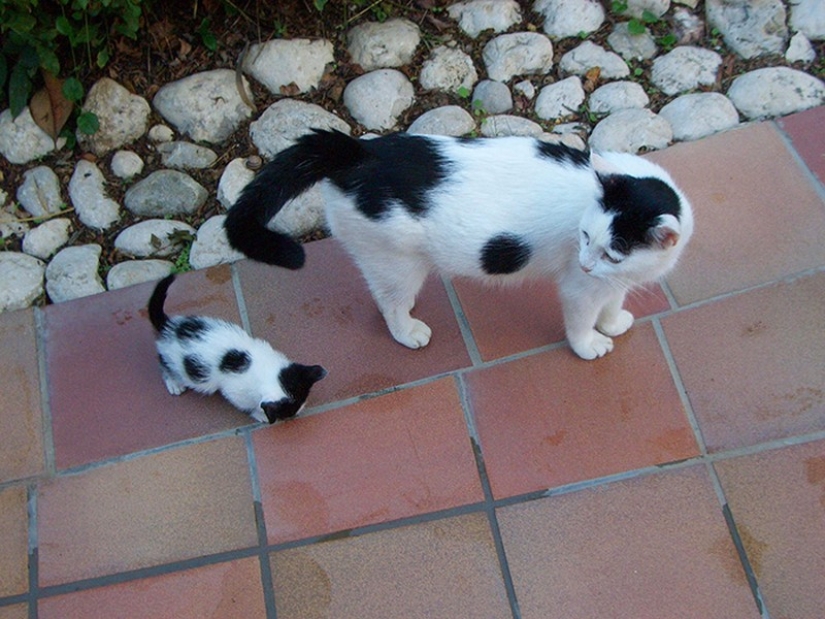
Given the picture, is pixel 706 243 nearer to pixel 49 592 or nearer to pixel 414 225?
pixel 414 225

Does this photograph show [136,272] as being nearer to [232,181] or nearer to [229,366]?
[232,181]

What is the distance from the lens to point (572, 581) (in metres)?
1.89

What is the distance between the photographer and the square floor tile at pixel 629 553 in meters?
1.84

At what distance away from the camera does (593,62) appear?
2887 mm

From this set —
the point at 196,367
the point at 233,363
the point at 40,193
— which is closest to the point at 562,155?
the point at 233,363

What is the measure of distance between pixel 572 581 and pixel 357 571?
576 mm

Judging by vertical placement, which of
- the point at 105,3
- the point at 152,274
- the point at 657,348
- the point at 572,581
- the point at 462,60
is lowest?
the point at 572,581

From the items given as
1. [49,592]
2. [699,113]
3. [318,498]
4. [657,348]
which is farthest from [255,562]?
[699,113]

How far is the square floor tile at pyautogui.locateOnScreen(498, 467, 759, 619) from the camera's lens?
6.04ft

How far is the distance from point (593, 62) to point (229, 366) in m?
1.87

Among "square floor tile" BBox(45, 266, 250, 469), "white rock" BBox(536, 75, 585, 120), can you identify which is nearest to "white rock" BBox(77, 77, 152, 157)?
"square floor tile" BBox(45, 266, 250, 469)

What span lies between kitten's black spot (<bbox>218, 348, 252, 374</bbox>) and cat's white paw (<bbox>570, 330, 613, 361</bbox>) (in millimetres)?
997

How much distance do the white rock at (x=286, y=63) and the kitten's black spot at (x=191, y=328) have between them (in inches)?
46.2

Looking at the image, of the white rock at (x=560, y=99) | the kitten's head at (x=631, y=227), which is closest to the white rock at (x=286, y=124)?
the white rock at (x=560, y=99)
